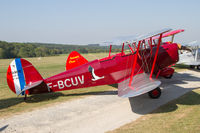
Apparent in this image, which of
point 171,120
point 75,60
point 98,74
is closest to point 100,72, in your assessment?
point 98,74

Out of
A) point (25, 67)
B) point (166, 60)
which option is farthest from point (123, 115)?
point (25, 67)

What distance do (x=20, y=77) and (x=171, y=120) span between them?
5458 millimetres

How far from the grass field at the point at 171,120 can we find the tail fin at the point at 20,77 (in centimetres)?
401

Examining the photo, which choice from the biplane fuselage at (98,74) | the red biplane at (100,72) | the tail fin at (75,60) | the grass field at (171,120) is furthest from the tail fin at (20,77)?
the grass field at (171,120)

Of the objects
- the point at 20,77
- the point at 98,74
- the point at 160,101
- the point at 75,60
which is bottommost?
the point at 160,101

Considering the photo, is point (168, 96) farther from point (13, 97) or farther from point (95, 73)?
point (13, 97)

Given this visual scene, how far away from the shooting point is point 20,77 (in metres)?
6.20

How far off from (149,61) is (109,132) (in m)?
4.09

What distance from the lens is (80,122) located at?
181 inches

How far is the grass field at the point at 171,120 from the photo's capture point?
12.8ft

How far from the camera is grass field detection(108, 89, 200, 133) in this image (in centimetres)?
390

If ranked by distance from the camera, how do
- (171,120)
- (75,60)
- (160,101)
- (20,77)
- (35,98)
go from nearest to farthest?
1. (171,120)
2. (160,101)
3. (20,77)
4. (35,98)
5. (75,60)

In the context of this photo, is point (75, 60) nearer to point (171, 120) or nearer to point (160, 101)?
point (160, 101)

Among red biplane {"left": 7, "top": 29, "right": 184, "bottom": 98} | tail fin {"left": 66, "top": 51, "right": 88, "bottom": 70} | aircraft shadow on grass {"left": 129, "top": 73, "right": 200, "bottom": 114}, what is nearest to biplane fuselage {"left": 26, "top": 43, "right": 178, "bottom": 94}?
red biplane {"left": 7, "top": 29, "right": 184, "bottom": 98}
